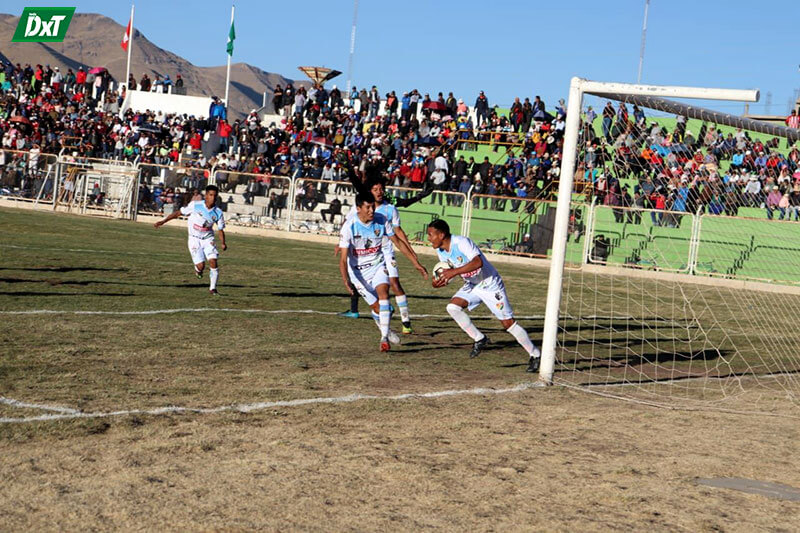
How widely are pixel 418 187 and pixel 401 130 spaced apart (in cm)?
780

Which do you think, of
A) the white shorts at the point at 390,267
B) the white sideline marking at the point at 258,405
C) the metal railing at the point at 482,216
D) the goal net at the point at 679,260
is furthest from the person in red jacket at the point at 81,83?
the white sideline marking at the point at 258,405

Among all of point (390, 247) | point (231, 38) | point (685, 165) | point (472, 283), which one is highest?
point (231, 38)

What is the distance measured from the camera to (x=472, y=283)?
10766 millimetres

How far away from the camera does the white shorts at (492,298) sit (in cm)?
1050

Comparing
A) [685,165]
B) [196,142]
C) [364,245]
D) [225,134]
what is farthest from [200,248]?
[196,142]

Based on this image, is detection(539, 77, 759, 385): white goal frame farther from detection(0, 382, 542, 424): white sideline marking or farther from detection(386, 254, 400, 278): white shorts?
detection(386, 254, 400, 278): white shorts

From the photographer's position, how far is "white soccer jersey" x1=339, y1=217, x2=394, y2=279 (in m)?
11.9

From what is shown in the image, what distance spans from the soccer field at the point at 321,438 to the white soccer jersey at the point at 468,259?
94 cm

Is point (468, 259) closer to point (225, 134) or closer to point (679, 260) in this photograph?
point (679, 260)

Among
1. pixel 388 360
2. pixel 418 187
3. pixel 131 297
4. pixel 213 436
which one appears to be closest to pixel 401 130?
pixel 418 187

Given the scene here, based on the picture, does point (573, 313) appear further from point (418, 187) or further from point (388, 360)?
point (418, 187)

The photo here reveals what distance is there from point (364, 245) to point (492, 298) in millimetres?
2123

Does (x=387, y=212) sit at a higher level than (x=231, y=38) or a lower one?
lower

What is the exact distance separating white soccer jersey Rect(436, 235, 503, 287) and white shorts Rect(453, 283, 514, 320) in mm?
62
